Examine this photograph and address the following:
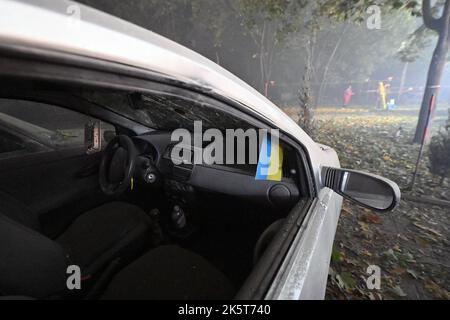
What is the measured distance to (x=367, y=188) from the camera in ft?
4.14

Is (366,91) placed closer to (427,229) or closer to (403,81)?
(403,81)

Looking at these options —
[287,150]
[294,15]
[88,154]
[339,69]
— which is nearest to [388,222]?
[287,150]

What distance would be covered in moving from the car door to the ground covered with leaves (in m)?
2.67

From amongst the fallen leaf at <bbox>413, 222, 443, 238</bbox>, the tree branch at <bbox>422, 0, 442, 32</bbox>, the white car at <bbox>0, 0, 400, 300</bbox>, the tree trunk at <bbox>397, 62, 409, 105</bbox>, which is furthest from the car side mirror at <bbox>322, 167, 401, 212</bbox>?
the tree trunk at <bbox>397, 62, 409, 105</bbox>

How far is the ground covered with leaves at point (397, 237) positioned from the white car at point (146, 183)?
138cm

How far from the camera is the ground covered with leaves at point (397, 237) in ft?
7.97

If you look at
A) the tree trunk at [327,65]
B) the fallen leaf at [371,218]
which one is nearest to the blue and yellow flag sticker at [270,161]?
the fallen leaf at [371,218]

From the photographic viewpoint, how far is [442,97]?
4.98 metres

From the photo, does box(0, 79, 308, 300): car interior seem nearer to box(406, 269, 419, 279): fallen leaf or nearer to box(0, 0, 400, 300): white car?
box(0, 0, 400, 300): white car

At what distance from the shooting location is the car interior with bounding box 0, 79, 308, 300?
1215 mm

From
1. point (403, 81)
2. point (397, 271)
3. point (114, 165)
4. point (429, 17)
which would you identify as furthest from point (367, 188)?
point (403, 81)

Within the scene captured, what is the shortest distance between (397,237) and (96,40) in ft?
13.0

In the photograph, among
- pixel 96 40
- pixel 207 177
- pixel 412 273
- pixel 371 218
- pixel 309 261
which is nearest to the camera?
pixel 96 40

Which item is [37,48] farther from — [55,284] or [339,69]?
[339,69]
